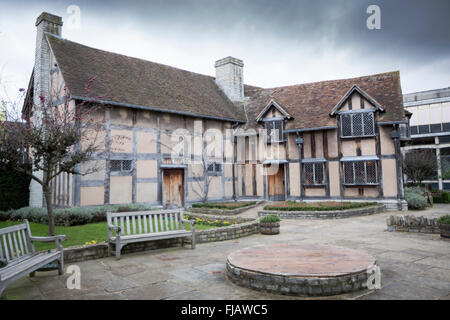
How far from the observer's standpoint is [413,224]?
975 cm

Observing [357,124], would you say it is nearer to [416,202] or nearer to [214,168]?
[416,202]

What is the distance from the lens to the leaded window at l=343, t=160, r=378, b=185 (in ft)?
57.9

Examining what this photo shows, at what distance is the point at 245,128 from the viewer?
20906 mm

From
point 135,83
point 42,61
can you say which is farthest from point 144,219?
point 42,61

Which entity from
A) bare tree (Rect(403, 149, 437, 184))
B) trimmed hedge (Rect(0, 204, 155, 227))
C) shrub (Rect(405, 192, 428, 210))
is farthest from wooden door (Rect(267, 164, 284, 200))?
bare tree (Rect(403, 149, 437, 184))

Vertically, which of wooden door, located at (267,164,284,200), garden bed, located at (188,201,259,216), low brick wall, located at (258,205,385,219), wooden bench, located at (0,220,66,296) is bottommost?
low brick wall, located at (258,205,385,219)

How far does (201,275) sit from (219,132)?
14335mm

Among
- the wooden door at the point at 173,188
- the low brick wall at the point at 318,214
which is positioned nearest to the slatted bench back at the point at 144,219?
the low brick wall at the point at 318,214

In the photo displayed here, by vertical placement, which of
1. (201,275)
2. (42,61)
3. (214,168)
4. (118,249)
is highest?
(42,61)

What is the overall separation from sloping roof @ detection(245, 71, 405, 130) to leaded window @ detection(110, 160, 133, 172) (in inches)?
361

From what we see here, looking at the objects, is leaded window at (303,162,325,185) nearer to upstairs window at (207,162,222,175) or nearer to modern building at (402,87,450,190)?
upstairs window at (207,162,222,175)
